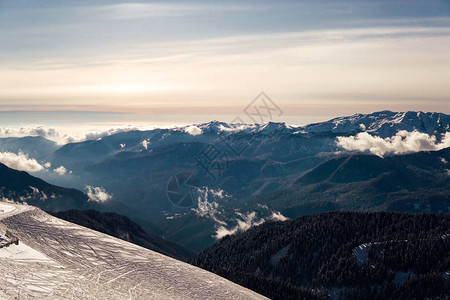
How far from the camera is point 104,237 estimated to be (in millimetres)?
84750

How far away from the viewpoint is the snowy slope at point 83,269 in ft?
190

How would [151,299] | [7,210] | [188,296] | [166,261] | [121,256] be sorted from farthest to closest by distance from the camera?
[7,210]
[166,261]
[121,256]
[188,296]
[151,299]

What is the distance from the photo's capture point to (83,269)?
66.3 metres

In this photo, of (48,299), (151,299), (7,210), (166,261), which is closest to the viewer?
(48,299)

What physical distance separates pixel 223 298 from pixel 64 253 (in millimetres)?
28783

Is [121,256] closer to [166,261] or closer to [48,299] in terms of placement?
[166,261]

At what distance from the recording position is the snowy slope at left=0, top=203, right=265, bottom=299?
57875 mm

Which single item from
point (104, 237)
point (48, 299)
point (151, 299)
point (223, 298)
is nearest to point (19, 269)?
point (48, 299)

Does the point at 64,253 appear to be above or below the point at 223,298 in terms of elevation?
above

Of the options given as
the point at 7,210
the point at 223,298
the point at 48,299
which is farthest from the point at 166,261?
the point at 7,210

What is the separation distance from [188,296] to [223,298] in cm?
680

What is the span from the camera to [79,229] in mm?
85500

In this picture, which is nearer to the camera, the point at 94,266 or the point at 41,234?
the point at 94,266

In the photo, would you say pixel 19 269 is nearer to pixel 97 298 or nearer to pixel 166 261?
pixel 97 298
